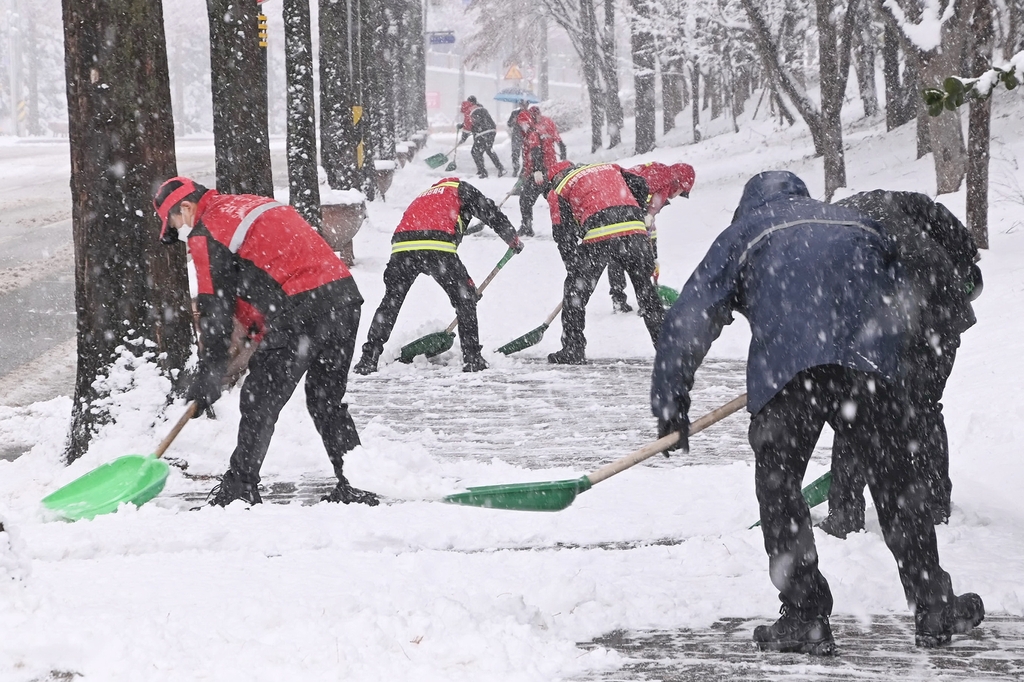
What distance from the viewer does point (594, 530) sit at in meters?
4.93

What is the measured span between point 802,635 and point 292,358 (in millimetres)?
2532

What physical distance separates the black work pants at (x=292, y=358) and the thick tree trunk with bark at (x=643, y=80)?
2319cm

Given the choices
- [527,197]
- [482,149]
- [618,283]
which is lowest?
[618,283]

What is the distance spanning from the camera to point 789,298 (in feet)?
11.1

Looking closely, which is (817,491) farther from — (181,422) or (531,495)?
(181,422)

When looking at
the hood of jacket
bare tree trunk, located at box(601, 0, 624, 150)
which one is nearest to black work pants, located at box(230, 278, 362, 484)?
the hood of jacket

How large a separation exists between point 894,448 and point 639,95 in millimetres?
25637

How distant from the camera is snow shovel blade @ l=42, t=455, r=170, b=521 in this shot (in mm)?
5090

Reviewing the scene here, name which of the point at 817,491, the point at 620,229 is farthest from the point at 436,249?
the point at 817,491

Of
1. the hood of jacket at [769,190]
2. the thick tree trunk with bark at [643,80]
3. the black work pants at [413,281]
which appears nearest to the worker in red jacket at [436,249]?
the black work pants at [413,281]

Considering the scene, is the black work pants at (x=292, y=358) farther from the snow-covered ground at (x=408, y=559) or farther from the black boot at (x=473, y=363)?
the black boot at (x=473, y=363)

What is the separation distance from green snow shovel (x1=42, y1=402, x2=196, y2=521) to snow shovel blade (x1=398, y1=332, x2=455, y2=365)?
3714 mm

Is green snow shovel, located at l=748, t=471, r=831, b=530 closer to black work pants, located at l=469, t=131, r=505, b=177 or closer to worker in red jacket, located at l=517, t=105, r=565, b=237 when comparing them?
worker in red jacket, located at l=517, t=105, r=565, b=237

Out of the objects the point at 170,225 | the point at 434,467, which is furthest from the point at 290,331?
the point at 434,467
